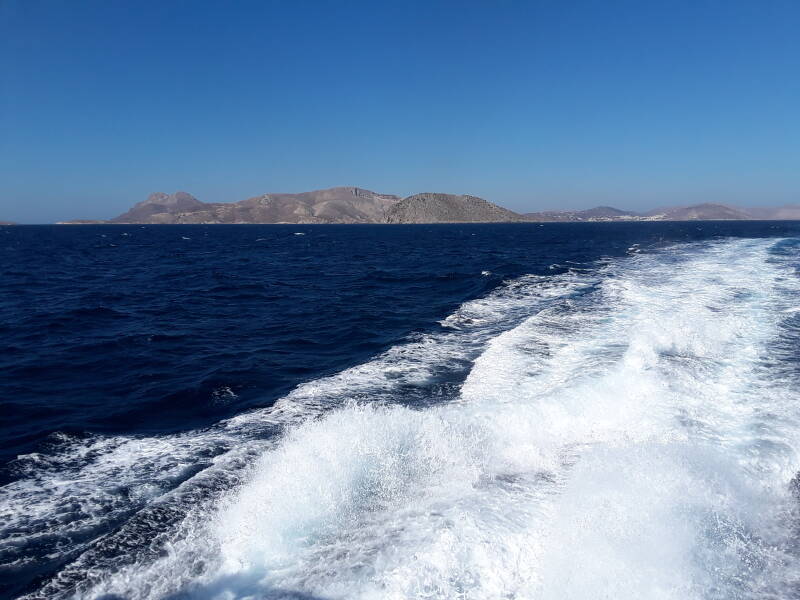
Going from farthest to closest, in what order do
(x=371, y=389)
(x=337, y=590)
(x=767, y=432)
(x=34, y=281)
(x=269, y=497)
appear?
(x=34, y=281) < (x=371, y=389) < (x=767, y=432) < (x=269, y=497) < (x=337, y=590)

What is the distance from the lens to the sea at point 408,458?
5930mm

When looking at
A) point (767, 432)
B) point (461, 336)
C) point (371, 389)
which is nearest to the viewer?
point (767, 432)

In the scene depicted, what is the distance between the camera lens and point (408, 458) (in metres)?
8.61

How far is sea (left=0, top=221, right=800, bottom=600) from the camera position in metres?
5.93

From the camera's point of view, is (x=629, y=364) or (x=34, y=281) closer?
(x=629, y=364)

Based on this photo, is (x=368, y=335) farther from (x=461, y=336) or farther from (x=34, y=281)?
(x=34, y=281)

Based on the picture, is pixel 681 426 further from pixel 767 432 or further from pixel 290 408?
pixel 290 408

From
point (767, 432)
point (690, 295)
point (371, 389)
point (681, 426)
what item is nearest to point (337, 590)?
point (371, 389)

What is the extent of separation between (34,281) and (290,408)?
32882mm

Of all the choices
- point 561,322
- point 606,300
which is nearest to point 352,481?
point 561,322

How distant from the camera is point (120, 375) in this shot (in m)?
14.1

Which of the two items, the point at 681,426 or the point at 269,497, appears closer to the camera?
the point at 269,497

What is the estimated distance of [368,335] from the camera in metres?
18.6

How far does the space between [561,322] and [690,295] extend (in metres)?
9.12
